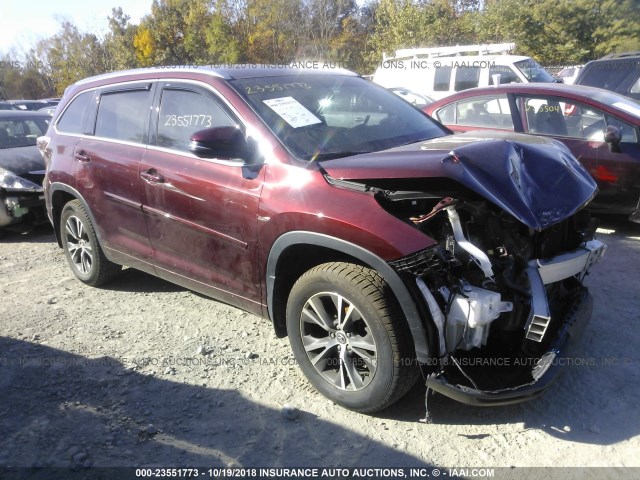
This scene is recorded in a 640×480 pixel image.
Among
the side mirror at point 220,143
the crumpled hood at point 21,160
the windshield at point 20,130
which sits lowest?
the crumpled hood at point 21,160

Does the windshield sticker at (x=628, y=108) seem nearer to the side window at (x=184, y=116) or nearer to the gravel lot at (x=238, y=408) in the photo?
the gravel lot at (x=238, y=408)

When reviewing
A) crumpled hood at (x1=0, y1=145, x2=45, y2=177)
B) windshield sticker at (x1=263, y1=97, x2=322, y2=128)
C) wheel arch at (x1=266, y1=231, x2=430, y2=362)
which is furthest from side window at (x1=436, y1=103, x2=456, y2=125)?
crumpled hood at (x1=0, y1=145, x2=45, y2=177)

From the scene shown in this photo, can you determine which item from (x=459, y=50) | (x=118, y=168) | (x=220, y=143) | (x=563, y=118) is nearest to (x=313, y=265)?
(x=220, y=143)

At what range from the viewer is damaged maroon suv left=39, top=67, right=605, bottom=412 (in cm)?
268

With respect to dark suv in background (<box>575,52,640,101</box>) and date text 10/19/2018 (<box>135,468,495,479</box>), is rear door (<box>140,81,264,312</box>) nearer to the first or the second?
date text 10/19/2018 (<box>135,468,495,479</box>)

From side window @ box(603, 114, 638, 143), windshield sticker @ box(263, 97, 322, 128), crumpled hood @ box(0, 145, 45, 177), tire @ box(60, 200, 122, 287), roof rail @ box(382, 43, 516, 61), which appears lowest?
tire @ box(60, 200, 122, 287)

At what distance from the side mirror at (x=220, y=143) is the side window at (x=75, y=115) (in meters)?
2.16

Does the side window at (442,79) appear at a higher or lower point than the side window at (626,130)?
lower

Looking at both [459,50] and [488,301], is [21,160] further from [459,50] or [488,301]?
[459,50]

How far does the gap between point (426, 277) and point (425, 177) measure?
0.50 metres

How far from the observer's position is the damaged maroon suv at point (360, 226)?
2676 millimetres

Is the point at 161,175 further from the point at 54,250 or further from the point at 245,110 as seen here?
the point at 54,250

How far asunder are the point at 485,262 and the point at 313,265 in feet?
3.45

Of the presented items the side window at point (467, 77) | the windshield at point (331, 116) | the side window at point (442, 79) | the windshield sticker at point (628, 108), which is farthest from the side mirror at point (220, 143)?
the side window at point (442, 79)
